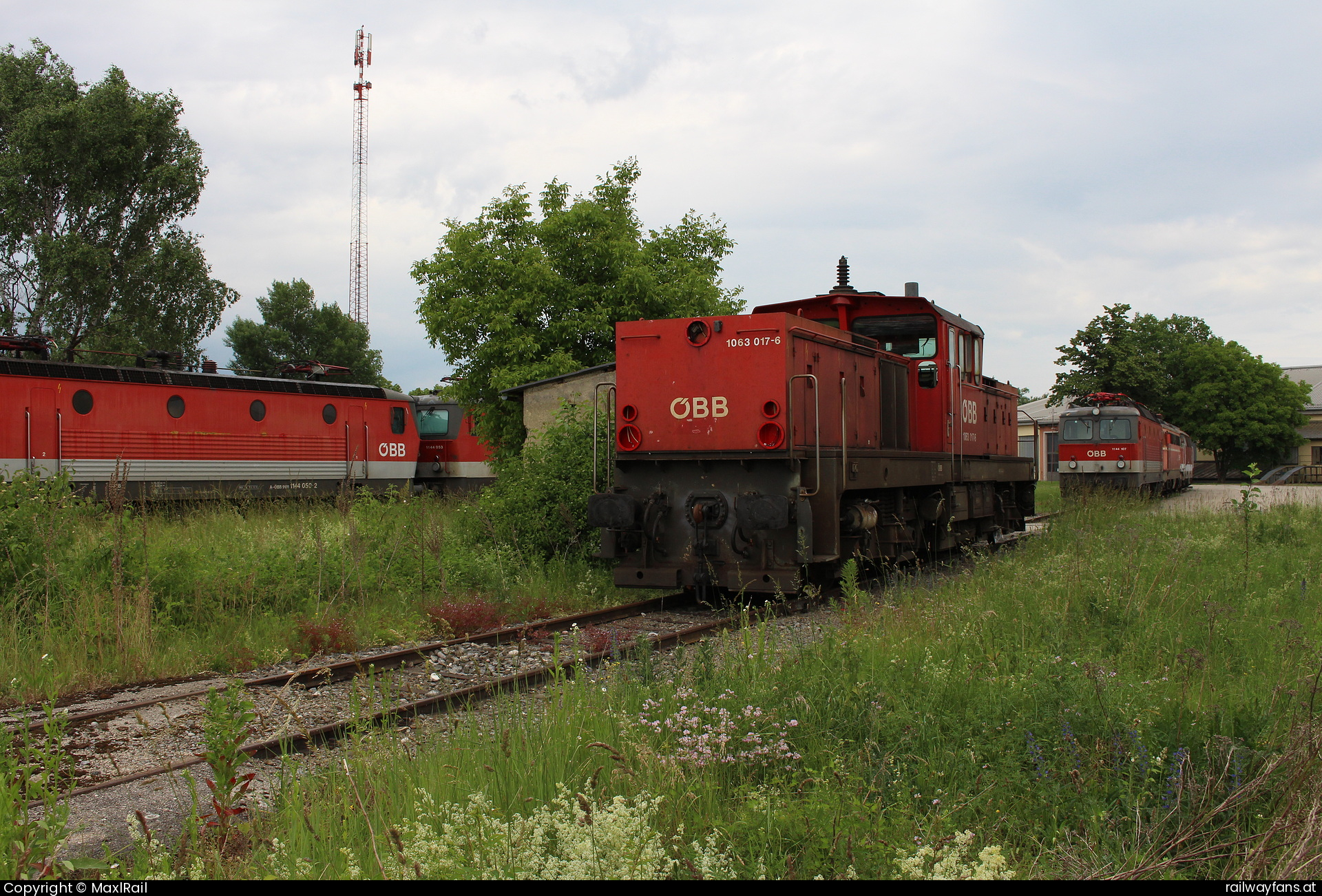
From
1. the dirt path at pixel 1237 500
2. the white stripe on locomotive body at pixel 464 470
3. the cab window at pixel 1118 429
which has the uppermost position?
the cab window at pixel 1118 429

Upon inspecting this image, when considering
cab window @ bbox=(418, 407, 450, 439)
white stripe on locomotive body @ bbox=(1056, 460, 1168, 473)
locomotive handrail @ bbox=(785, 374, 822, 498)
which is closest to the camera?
locomotive handrail @ bbox=(785, 374, 822, 498)

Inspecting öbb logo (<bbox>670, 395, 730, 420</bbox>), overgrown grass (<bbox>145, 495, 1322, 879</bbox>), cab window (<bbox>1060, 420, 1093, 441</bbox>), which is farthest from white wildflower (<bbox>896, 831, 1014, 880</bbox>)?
cab window (<bbox>1060, 420, 1093, 441</bbox>)

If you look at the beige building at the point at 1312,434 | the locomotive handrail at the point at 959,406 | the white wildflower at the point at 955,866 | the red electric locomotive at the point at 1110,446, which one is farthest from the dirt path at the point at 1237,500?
the beige building at the point at 1312,434

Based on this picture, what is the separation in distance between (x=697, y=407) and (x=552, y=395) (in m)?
8.84

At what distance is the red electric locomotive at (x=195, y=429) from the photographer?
48.3 ft

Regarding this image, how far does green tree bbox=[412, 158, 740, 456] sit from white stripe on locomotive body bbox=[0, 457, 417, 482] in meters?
2.83

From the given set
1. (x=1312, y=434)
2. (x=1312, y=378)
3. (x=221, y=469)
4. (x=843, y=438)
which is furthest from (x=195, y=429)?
(x=1312, y=378)

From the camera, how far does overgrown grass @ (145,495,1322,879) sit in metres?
2.83

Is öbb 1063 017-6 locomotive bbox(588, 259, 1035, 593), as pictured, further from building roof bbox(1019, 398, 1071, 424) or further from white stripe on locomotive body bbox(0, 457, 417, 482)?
building roof bbox(1019, 398, 1071, 424)

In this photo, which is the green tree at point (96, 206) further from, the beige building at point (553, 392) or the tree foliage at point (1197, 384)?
the tree foliage at point (1197, 384)

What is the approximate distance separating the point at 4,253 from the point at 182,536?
23.1 meters

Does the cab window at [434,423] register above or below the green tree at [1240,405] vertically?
below

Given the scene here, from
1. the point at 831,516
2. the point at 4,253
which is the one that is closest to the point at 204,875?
the point at 831,516

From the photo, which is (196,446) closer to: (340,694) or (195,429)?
Result: (195,429)
